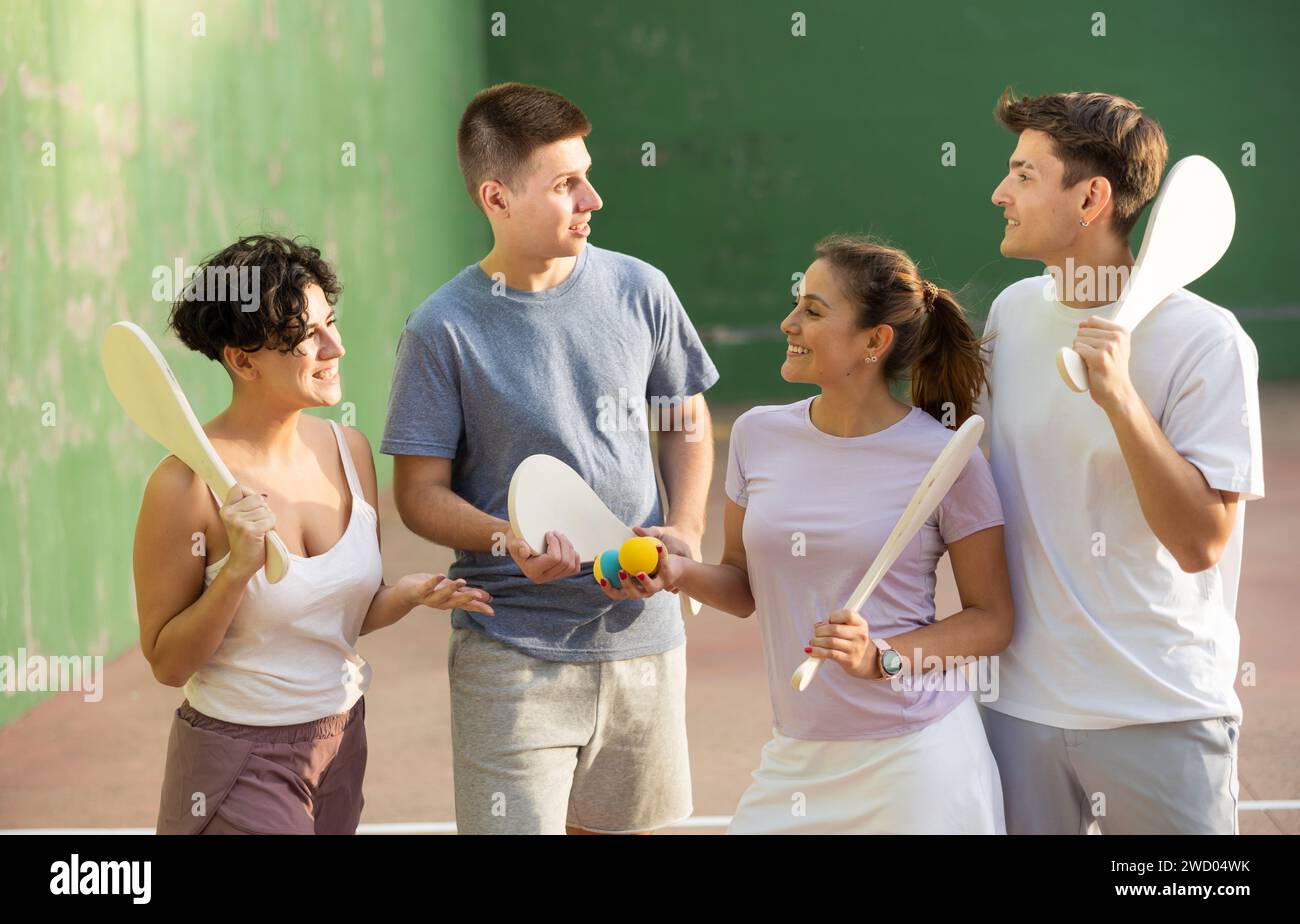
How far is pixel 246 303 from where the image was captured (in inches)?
78.8

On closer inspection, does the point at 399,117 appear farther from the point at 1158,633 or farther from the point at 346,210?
the point at 1158,633

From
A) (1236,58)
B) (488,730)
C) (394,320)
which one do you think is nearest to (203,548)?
(488,730)

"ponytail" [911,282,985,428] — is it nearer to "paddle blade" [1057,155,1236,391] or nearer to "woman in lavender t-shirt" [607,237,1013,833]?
"woman in lavender t-shirt" [607,237,1013,833]

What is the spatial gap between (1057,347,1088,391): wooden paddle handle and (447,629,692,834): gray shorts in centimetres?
88

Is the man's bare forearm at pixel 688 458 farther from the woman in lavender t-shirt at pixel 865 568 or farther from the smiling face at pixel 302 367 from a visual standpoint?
the smiling face at pixel 302 367

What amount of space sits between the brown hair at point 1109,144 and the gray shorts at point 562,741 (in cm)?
100

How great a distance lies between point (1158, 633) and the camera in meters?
1.91

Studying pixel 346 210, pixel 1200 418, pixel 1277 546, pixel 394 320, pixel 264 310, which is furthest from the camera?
pixel 394 320

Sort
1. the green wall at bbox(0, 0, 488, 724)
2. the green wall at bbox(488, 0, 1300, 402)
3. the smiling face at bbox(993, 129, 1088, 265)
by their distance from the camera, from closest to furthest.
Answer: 1. the smiling face at bbox(993, 129, 1088, 265)
2. the green wall at bbox(0, 0, 488, 724)
3. the green wall at bbox(488, 0, 1300, 402)

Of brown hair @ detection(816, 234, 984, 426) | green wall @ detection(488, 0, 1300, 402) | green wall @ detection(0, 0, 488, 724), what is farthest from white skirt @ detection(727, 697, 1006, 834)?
green wall @ detection(488, 0, 1300, 402)

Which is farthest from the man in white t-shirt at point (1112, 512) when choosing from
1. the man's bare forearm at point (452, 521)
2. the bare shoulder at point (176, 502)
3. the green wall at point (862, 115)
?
the green wall at point (862, 115)

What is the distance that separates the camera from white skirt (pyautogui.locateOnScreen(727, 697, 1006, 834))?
74.0 inches

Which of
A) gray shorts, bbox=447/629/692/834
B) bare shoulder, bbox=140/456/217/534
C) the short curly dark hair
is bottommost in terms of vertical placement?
gray shorts, bbox=447/629/692/834

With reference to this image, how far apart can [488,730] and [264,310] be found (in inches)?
28.8
